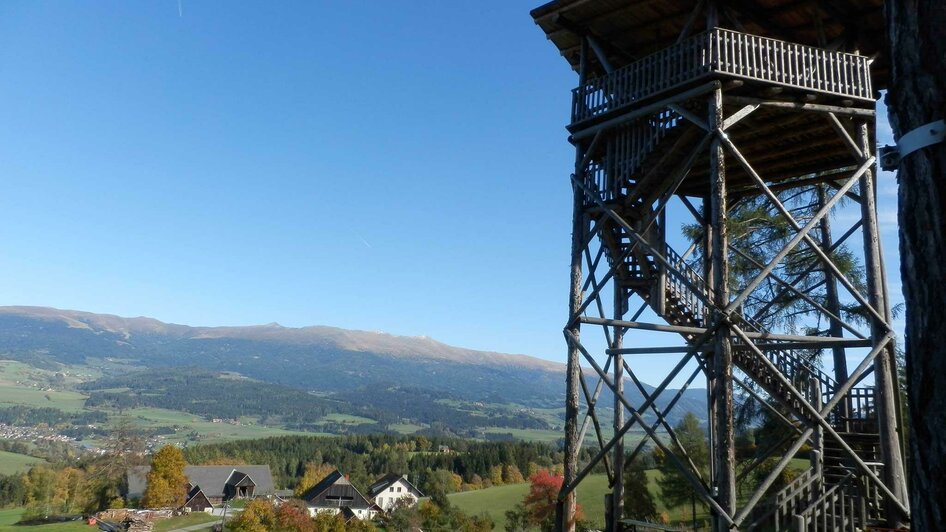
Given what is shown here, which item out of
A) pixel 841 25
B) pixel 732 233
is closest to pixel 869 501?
pixel 841 25

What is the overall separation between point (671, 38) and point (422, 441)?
137 m

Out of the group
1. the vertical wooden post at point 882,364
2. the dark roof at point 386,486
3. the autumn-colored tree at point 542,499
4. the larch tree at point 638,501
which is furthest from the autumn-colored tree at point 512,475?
the vertical wooden post at point 882,364

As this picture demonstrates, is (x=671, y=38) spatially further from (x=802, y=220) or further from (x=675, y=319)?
(x=802, y=220)

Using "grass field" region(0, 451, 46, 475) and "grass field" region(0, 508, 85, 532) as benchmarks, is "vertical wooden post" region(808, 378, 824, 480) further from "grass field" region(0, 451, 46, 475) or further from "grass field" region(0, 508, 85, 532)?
"grass field" region(0, 451, 46, 475)

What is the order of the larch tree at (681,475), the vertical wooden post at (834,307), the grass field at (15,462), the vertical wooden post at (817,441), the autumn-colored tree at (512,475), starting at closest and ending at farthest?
1. the vertical wooden post at (817,441)
2. the vertical wooden post at (834,307)
3. the larch tree at (681,475)
4. the autumn-colored tree at (512,475)
5. the grass field at (15,462)

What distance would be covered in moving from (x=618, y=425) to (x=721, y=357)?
14.2ft

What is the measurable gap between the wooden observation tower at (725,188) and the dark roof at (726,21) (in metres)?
0.03

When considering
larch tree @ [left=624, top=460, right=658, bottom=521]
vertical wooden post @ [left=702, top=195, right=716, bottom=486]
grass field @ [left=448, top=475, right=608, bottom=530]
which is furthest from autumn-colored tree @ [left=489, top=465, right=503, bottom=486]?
vertical wooden post @ [left=702, top=195, right=716, bottom=486]

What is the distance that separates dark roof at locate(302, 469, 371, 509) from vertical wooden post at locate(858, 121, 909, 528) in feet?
278

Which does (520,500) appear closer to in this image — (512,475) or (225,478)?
(512,475)

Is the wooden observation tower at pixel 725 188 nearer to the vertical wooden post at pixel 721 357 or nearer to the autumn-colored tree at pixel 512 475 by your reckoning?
the vertical wooden post at pixel 721 357

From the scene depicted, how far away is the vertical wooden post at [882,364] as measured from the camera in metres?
9.80

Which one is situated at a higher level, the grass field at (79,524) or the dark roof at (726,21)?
the dark roof at (726,21)

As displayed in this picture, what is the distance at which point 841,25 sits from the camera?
1149cm
